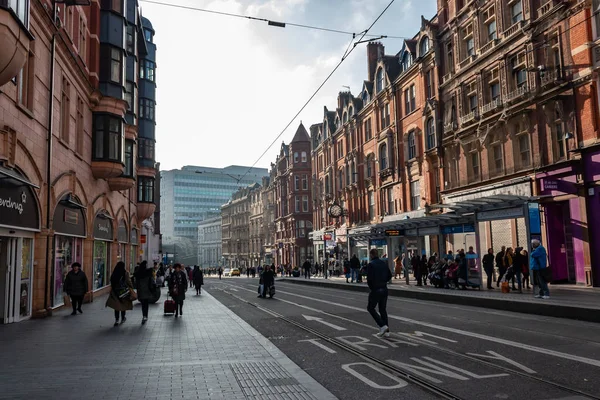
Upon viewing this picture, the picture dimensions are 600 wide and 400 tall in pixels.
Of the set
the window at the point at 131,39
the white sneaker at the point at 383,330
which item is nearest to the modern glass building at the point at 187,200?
the window at the point at 131,39

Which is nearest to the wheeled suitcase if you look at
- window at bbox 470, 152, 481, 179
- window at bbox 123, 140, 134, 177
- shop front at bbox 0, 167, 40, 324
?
shop front at bbox 0, 167, 40, 324

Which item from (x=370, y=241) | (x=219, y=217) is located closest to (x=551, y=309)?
(x=370, y=241)

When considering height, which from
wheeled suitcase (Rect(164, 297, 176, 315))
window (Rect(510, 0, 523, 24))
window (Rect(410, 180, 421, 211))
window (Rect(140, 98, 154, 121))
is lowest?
wheeled suitcase (Rect(164, 297, 176, 315))

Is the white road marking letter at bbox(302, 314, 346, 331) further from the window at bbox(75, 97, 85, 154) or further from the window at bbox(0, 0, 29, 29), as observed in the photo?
the window at bbox(75, 97, 85, 154)

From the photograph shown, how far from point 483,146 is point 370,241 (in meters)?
9.50

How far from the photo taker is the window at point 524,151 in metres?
24.5

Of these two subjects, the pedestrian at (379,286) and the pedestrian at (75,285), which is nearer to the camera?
the pedestrian at (379,286)

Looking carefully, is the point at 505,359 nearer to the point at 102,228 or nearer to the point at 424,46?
the point at 102,228

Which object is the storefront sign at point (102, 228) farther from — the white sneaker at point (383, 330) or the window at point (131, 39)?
the white sneaker at point (383, 330)

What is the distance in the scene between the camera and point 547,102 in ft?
74.8

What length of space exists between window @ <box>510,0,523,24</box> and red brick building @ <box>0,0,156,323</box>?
64.3 feet

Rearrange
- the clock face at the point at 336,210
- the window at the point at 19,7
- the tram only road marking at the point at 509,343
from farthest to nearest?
the clock face at the point at 336,210 → the window at the point at 19,7 → the tram only road marking at the point at 509,343

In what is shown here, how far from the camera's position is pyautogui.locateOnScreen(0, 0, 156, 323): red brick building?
1304cm

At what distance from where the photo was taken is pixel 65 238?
18.7m
